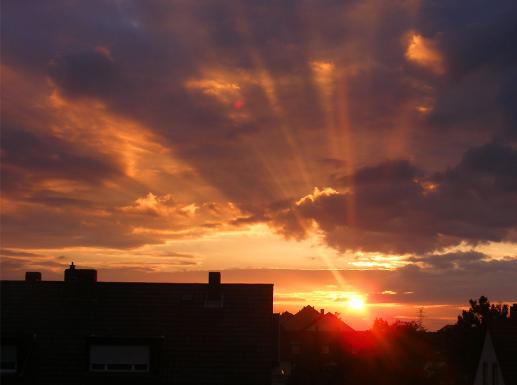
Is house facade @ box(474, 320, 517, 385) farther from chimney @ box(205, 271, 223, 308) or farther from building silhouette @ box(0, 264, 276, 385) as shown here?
chimney @ box(205, 271, 223, 308)

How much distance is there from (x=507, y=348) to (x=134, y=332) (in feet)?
83.5

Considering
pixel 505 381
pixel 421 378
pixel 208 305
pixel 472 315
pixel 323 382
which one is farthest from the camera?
pixel 472 315

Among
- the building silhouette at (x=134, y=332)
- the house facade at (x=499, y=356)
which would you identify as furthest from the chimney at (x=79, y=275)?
the house facade at (x=499, y=356)

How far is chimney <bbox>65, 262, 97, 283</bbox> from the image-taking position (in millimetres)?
37784

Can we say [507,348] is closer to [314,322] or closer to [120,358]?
[120,358]

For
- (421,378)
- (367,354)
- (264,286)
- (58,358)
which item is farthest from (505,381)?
(58,358)

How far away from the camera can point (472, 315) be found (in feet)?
381

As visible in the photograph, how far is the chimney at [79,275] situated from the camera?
37.8 m

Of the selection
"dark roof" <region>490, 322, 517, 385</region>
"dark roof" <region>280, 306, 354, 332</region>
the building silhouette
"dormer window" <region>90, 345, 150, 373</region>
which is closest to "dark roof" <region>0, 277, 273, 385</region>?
the building silhouette

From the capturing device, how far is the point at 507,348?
48.2m

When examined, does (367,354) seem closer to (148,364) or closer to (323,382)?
(323,382)

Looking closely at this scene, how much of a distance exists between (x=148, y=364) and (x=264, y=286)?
6935 millimetres

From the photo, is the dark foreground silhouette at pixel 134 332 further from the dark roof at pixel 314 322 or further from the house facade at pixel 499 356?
Answer: the dark roof at pixel 314 322

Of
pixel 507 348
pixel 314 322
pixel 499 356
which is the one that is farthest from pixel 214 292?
pixel 314 322
